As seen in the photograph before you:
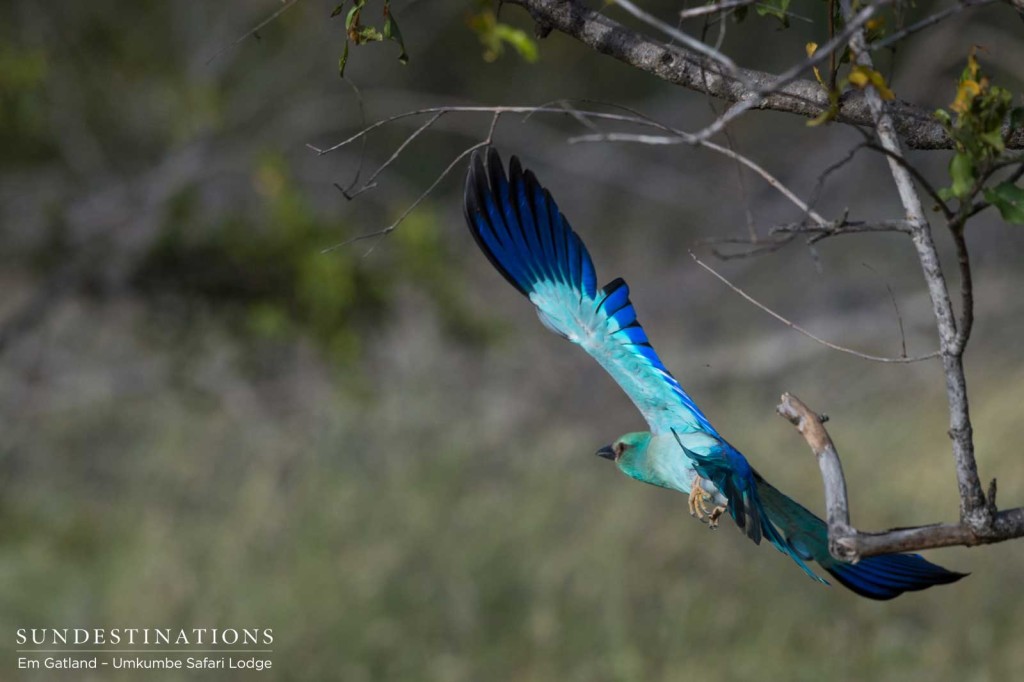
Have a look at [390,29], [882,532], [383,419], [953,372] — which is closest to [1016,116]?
[953,372]

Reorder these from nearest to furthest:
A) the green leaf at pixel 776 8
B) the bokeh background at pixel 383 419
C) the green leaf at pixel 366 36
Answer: the green leaf at pixel 776 8 → the green leaf at pixel 366 36 → the bokeh background at pixel 383 419

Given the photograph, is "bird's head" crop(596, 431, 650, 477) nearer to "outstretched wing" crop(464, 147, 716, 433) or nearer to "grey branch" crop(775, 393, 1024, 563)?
"outstretched wing" crop(464, 147, 716, 433)

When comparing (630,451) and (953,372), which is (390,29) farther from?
(953,372)

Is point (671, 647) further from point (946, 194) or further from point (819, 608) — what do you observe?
point (946, 194)

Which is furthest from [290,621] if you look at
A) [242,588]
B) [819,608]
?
[819,608]

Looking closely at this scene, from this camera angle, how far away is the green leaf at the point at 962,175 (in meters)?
1.52

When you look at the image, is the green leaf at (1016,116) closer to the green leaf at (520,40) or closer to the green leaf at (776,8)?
the green leaf at (776,8)

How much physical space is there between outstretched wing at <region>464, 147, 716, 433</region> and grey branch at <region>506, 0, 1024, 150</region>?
0.25 metres

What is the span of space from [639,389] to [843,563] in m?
0.44

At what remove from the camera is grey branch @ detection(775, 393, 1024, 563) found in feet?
5.21

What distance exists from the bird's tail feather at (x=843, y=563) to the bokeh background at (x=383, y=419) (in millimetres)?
3269

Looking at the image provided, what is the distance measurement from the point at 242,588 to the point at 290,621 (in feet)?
1.09

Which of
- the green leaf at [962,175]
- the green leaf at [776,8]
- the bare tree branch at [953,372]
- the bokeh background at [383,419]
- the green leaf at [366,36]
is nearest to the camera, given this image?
the green leaf at [962,175]

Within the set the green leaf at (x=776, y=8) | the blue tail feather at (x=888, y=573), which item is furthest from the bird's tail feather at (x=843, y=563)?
the green leaf at (x=776, y=8)
